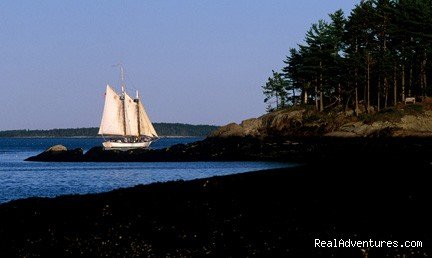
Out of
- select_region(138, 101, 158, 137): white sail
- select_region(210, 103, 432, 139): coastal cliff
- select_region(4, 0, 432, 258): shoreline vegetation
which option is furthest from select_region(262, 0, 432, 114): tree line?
select_region(4, 0, 432, 258): shoreline vegetation

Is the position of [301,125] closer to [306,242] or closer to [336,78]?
[336,78]

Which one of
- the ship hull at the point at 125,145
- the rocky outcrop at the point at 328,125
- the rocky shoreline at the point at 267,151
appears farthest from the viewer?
the ship hull at the point at 125,145

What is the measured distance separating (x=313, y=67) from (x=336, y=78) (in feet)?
22.0

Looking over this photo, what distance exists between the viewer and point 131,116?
128m

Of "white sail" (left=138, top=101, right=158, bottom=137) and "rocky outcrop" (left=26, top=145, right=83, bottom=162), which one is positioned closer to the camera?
"rocky outcrop" (left=26, top=145, right=83, bottom=162)

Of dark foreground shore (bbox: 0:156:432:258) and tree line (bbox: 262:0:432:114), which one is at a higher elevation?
tree line (bbox: 262:0:432:114)

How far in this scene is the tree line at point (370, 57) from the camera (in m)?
97.1

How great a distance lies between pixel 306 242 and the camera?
1641 centimetres

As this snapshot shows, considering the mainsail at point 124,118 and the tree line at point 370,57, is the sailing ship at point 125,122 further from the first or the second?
the tree line at point 370,57

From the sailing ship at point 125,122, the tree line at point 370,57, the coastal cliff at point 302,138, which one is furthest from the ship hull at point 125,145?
the tree line at point 370,57

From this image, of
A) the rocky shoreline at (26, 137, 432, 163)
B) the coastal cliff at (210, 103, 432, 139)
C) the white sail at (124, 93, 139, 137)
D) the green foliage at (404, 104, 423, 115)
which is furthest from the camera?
the white sail at (124, 93, 139, 137)

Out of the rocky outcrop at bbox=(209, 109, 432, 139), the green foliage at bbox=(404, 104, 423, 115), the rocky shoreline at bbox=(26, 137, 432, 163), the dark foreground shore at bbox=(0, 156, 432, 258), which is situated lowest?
the dark foreground shore at bbox=(0, 156, 432, 258)

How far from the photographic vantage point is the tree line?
97062 mm

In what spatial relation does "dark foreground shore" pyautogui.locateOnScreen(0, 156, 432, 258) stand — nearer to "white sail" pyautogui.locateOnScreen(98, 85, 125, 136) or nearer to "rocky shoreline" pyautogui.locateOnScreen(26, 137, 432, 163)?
"rocky shoreline" pyautogui.locateOnScreen(26, 137, 432, 163)
